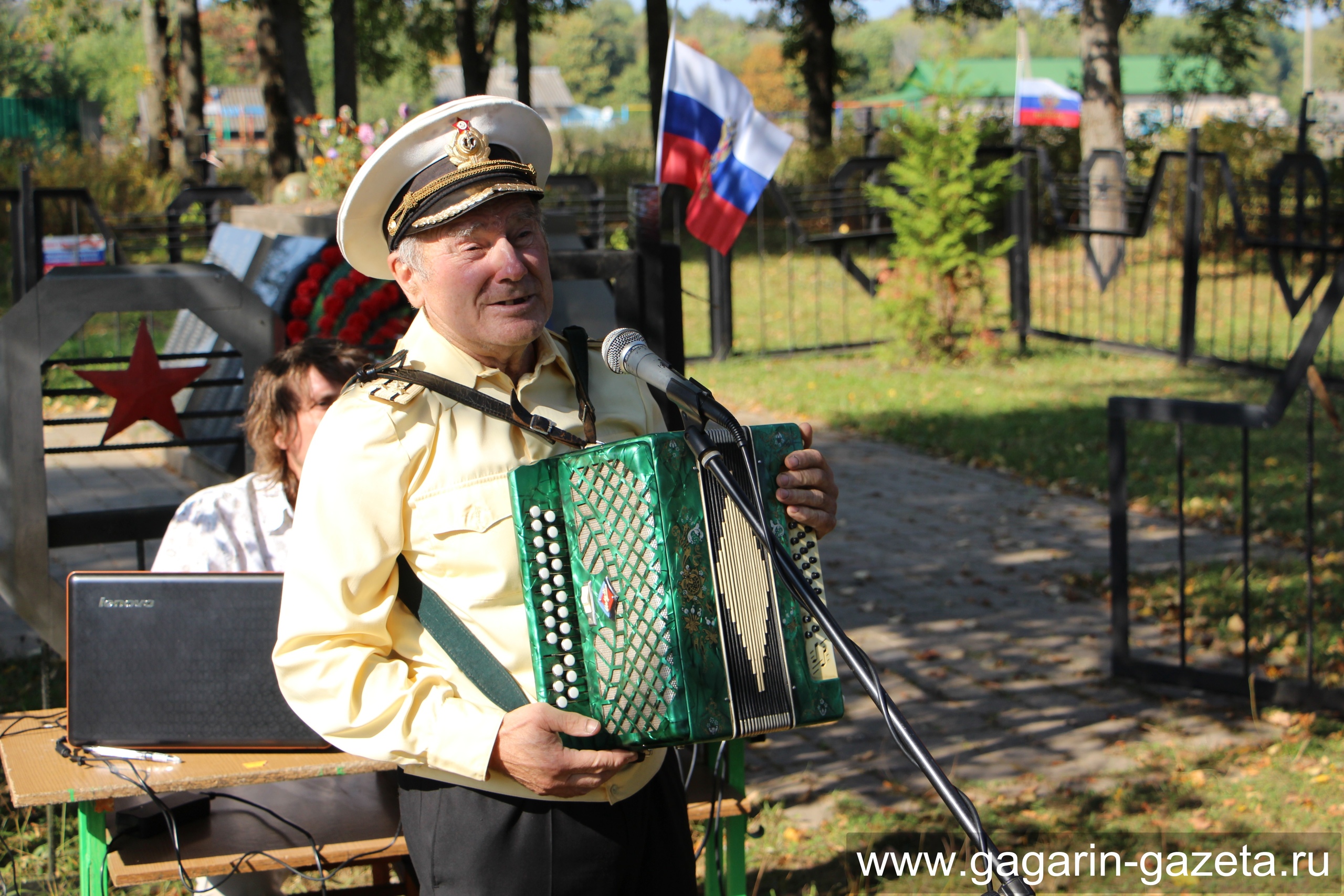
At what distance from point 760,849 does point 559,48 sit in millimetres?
169091

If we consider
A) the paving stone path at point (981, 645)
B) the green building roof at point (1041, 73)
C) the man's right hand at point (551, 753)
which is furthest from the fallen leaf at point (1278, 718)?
the green building roof at point (1041, 73)

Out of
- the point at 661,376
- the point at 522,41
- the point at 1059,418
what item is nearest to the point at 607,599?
the point at 661,376

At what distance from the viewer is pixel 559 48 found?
164 metres

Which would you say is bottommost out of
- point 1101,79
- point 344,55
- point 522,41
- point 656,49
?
point 656,49

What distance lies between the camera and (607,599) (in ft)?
6.64

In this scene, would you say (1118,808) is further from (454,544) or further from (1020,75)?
(1020,75)

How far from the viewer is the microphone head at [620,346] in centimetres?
206

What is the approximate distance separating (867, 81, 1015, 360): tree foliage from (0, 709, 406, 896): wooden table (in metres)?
10.7

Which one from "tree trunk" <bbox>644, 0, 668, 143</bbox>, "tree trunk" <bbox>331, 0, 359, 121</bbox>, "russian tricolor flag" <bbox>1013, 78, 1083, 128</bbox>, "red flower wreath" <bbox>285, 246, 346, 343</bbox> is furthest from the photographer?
"russian tricolor flag" <bbox>1013, 78, 1083, 128</bbox>

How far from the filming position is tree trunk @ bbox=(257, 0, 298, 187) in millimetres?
20344

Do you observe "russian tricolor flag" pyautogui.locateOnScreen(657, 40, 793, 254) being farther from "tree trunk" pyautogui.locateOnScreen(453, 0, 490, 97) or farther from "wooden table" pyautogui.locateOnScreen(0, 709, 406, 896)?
"tree trunk" pyautogui.locateOnScreen(453, 0, 490, 97)

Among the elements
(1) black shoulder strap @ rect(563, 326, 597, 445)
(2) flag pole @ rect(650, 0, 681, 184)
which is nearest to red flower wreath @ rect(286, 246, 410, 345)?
(2) flag pole @ rect(650, 0, 681, 184)

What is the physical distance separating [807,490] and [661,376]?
39 centimetres

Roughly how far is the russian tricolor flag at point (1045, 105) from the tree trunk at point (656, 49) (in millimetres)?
18122
